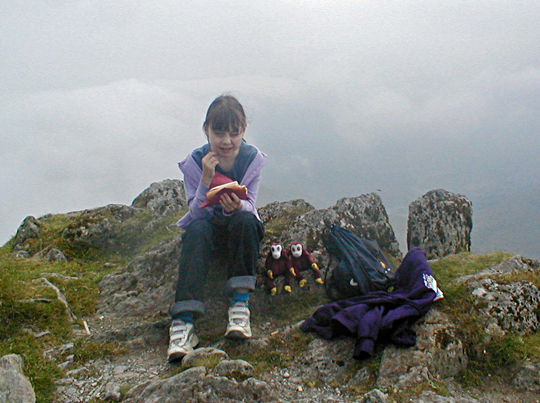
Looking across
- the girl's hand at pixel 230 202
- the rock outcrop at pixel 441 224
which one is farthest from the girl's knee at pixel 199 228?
the rock outcrop at pixel 441 224

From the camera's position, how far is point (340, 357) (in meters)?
5.88

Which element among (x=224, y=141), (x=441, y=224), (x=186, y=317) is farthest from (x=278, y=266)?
(x=441, y=224)

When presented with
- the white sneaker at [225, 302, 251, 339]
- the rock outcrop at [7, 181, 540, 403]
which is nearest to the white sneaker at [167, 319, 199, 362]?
the rock outcrop at [7, 181, 540, 403]

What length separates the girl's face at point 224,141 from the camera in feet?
22.2

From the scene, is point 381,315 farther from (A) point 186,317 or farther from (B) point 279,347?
(A) point 186,317

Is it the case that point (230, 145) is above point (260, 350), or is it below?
above

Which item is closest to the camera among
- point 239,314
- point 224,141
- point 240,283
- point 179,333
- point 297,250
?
point 179,333

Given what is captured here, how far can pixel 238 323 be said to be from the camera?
6.31 meters

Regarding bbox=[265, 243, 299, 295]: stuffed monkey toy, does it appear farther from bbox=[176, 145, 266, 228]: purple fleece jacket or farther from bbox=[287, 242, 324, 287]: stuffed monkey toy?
bbox=[176, 145, 266, 228]: purple fleece jacket

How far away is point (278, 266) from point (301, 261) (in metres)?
0.51

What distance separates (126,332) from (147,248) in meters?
4.99

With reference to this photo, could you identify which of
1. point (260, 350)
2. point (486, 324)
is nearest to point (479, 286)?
point (486, 324)

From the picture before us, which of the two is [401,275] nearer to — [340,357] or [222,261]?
[340,357]

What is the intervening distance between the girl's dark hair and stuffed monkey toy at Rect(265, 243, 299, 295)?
2.53 metres
